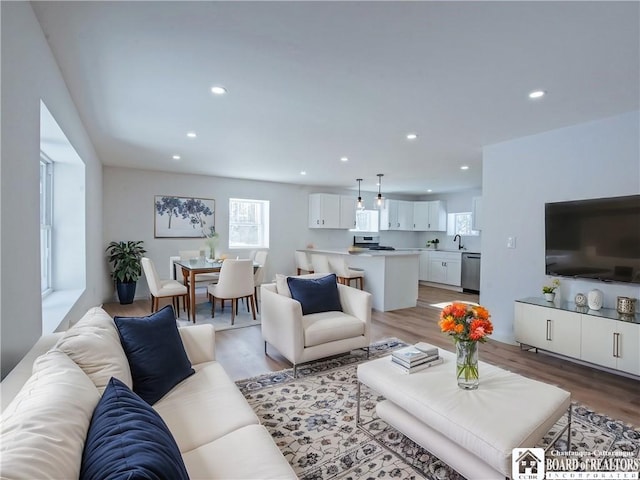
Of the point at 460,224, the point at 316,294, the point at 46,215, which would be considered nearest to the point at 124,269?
the point at 46,215

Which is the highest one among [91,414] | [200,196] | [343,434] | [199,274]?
[200,196]

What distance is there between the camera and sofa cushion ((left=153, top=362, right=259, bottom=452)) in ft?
4.55

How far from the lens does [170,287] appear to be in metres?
4.69

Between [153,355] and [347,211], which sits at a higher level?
[347,211]

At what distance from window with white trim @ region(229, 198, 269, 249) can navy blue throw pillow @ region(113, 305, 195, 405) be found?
5.21m

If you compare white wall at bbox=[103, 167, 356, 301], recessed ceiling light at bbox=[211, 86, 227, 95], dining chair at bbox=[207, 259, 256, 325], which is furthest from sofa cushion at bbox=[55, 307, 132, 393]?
white wall at bbox=[103, 167, 356, 301]

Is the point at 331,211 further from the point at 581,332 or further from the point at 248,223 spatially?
the point at 581,332

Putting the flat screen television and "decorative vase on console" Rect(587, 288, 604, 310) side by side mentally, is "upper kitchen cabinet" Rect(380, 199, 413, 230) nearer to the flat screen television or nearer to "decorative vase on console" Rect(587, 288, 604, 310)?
the flat screen television

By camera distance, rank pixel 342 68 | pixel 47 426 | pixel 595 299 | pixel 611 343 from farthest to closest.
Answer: pixel 595 299
pixel 611 343
pixel 342 68
pixel 47 426

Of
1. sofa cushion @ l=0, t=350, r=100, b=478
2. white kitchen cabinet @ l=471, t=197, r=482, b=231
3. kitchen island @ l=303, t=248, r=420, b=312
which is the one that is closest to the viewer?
sofa cushion @ l=0, t=350, r=100, b=478

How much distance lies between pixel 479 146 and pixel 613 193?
1.50 meters

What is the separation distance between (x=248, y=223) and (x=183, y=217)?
54.3 inches

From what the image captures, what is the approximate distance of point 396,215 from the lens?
9039 millimetres

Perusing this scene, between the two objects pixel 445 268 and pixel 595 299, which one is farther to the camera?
pixel 445 268
